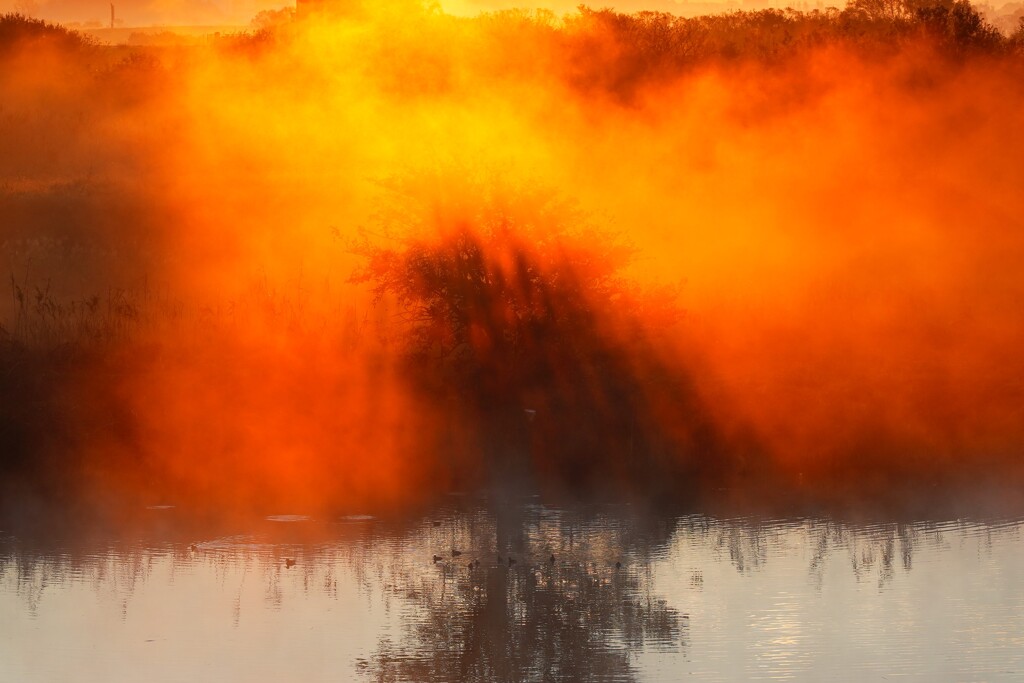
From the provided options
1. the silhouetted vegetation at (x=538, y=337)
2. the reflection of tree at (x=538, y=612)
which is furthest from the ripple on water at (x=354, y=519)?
the silhouetted vegetation at (x=538, y=337)

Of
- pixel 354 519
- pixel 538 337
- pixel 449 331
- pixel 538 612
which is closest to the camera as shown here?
pixel 538 612

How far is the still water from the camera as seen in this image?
11.2 m

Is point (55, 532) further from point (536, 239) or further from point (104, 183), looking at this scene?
point (104, 183)

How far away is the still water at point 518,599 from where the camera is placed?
11.2 meters

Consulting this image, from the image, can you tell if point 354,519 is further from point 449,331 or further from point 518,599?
point 449,331

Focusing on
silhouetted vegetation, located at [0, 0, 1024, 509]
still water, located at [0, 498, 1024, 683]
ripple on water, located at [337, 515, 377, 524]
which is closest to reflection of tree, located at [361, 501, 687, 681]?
still water, located at [0, 498, 1024, 683]

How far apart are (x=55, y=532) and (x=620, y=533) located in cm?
446

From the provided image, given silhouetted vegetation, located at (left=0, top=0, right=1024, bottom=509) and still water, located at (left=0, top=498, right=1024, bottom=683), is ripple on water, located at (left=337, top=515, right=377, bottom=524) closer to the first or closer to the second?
still water, located at (left=0, top=498, right=1024, bottom=683)

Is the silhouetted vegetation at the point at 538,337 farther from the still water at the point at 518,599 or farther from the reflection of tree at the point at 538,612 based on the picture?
the reflection of tree at the point at 538,612

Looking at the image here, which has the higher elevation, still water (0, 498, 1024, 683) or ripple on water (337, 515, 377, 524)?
ripple on water (337, 515, 377, 524)

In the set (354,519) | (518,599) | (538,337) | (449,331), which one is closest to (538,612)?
(518,599)

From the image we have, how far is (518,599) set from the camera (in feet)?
42.3

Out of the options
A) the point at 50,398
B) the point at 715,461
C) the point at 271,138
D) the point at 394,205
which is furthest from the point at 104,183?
the point at 715,461

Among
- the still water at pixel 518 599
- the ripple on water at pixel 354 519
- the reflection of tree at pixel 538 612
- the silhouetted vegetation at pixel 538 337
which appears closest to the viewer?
the still water at pixel 518 599
